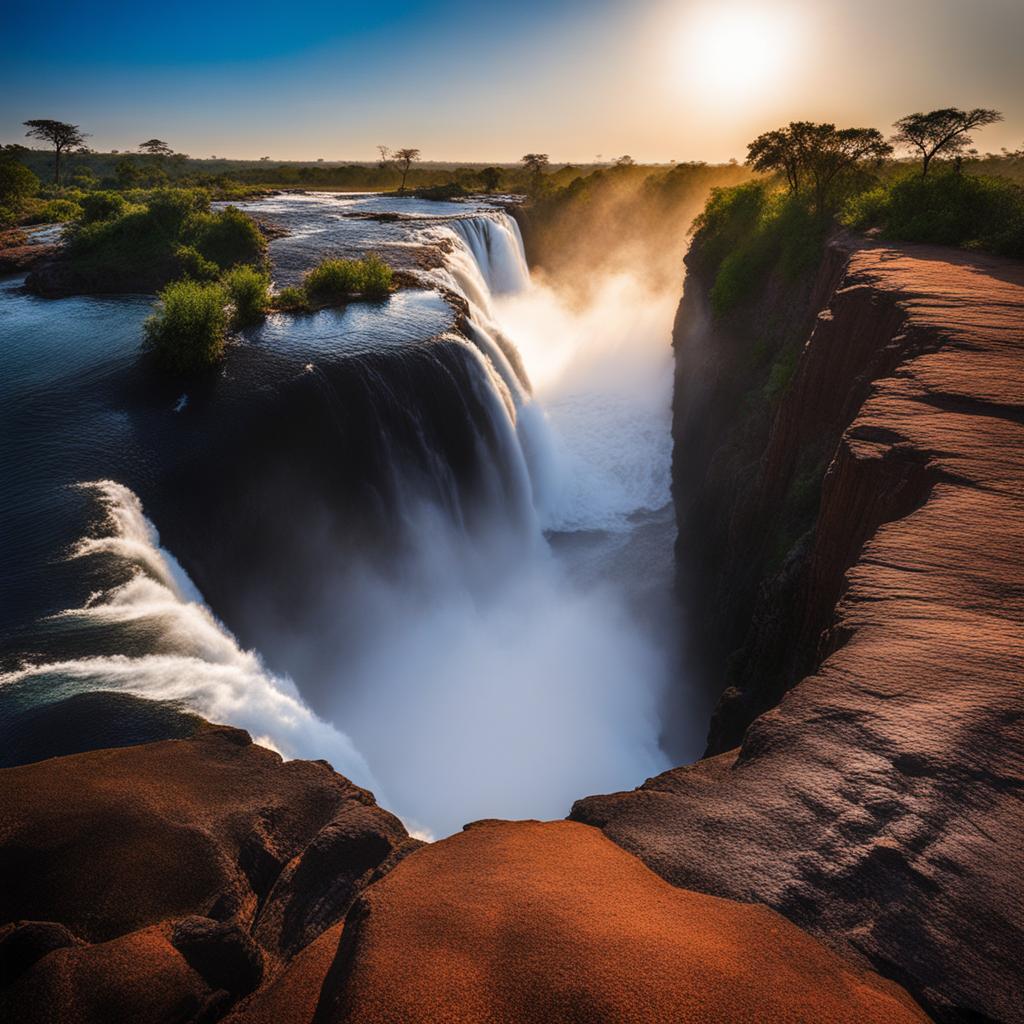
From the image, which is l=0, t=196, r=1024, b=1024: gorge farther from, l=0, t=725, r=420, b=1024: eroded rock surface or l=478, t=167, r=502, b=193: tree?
l=478, t=167, r=502, b=193: tree

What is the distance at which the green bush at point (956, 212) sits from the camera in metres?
13.8

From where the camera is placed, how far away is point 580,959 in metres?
3.19

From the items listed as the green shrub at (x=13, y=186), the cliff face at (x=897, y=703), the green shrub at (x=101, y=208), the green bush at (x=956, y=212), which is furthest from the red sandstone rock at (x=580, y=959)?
the green shrub at (x=13, y=186)

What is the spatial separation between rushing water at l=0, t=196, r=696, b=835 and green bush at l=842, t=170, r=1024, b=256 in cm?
1079

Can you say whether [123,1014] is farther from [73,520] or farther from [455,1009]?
[73,520]

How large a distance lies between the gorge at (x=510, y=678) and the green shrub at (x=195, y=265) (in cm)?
278

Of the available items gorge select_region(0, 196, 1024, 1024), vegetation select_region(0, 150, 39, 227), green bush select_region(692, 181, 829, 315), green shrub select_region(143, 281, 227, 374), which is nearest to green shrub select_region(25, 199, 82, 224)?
vegetation select_region(0, 150, 39, 227)

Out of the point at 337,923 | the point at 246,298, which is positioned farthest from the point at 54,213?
the point at 337,923

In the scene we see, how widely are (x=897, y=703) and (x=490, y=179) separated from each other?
7374 cm

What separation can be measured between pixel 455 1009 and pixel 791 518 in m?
9.65

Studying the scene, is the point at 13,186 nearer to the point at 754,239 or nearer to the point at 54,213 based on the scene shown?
the point at 54,213

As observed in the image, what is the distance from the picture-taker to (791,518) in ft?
35.3

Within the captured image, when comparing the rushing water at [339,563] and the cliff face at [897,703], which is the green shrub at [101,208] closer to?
the rushing water at [339,563]

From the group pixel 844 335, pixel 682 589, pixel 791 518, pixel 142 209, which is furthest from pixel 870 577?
pixel 142 209
